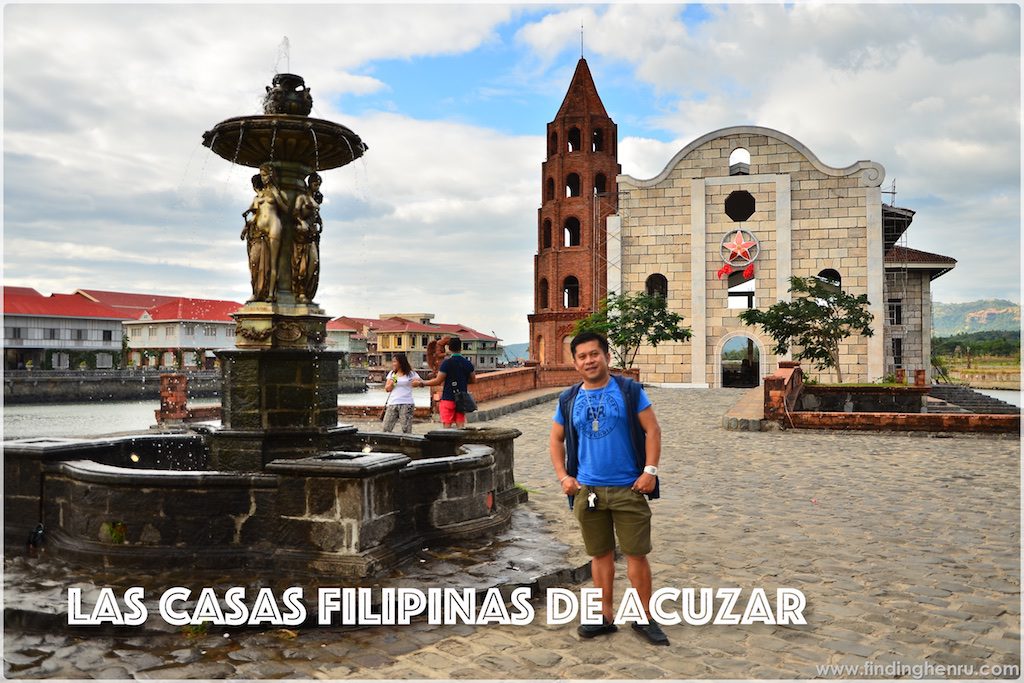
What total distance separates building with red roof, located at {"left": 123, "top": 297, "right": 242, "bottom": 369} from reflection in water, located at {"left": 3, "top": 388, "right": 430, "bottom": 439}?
1215 centimetres

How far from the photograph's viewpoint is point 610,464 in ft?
13.9

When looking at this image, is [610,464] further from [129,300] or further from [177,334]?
[129,300]

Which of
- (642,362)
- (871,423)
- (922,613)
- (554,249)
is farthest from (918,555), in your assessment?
(554,249)

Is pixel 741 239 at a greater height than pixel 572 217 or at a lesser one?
lesser

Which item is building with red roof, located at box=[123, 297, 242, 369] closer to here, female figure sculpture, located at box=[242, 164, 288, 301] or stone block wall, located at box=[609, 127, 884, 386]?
stone block wall, located at box=[609, 127, 884, 386]

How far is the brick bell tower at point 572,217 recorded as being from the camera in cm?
4306

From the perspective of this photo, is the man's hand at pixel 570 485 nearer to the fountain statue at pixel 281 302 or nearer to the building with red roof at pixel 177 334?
the fountain statue at pixel 281 302

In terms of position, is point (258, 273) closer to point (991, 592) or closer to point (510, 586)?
point (510, 586)

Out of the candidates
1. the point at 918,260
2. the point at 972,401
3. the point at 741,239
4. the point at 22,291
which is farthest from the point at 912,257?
the point at 22,291

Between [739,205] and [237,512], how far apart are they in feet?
117

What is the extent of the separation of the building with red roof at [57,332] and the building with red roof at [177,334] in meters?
4.19

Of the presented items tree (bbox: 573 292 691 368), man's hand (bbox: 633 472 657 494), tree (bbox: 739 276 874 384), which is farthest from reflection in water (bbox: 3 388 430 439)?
man's hand (bbox: 633 472 657 494)

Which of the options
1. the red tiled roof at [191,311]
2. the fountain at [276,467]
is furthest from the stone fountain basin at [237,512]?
the red tiled roof at [191,311]

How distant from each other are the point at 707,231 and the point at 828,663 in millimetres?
32162
